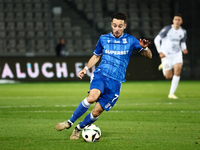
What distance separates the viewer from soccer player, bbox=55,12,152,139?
4.79 m

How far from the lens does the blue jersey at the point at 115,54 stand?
504 cm

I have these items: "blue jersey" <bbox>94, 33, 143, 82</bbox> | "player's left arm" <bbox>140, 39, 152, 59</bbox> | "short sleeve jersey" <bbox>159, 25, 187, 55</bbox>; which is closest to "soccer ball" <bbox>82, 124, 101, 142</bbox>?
"blue jersey" <bbox>94, 33, 143, 82</bbox>

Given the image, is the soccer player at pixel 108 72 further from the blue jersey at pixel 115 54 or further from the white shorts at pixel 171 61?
the white shorts at pixel 171 61

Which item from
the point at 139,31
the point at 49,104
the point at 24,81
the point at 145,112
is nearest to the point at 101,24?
the point at 139,31

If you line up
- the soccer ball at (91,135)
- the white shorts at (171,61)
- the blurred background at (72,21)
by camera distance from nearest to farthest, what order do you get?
the soccer ball at (91,135)
the white shorts at (171,61)
the blurred background at (72,21)

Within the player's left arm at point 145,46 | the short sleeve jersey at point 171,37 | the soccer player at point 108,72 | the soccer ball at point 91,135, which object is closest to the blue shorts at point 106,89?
the soccer player at point 108,72

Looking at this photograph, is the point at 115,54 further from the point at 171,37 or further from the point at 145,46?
the point at 171,37

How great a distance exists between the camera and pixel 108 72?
5.01 meters

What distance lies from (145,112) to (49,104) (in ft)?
8.53

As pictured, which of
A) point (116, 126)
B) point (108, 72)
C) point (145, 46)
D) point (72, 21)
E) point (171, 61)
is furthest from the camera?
point (72, 21)

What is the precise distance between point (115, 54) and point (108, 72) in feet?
0.93

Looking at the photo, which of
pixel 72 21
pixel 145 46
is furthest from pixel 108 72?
pixel 72 21

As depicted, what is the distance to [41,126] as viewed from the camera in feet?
19.2

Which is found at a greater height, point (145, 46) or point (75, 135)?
point (145, 46)
